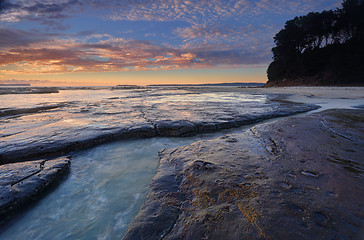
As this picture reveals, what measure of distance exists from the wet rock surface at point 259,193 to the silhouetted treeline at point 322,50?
3146 cm

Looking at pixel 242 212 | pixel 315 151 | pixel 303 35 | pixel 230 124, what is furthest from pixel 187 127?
pixel 303 35

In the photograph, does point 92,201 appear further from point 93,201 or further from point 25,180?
point 25,180

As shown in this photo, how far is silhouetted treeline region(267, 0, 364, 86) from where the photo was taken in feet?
84.4

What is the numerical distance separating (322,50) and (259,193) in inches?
1663

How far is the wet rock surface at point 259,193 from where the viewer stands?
3.69 ft

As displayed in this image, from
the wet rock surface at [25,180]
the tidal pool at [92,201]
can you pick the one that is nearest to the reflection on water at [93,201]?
the tidal pool at [92,201]

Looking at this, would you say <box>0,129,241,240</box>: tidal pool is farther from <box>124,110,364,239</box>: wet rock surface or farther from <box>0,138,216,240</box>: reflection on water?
<box>124,110,364,239</box>: wet rock surface

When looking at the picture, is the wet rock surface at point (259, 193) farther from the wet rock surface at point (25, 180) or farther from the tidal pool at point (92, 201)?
the wet rock surface at point (25, 180)

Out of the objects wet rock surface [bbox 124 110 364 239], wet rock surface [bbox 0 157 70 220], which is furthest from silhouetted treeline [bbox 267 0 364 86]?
wet rock surface [bbox 0 157 70 220]

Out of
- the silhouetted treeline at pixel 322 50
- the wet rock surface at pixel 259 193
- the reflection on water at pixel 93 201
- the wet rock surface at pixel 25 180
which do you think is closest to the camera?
the wet rock surface at pixel 259 193

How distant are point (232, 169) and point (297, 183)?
63cm

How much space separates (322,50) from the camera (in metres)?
31.6

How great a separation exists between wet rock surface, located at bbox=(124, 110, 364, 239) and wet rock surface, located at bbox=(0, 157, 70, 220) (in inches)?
53.0

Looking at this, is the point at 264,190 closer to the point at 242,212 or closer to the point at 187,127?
the point at 242,212
